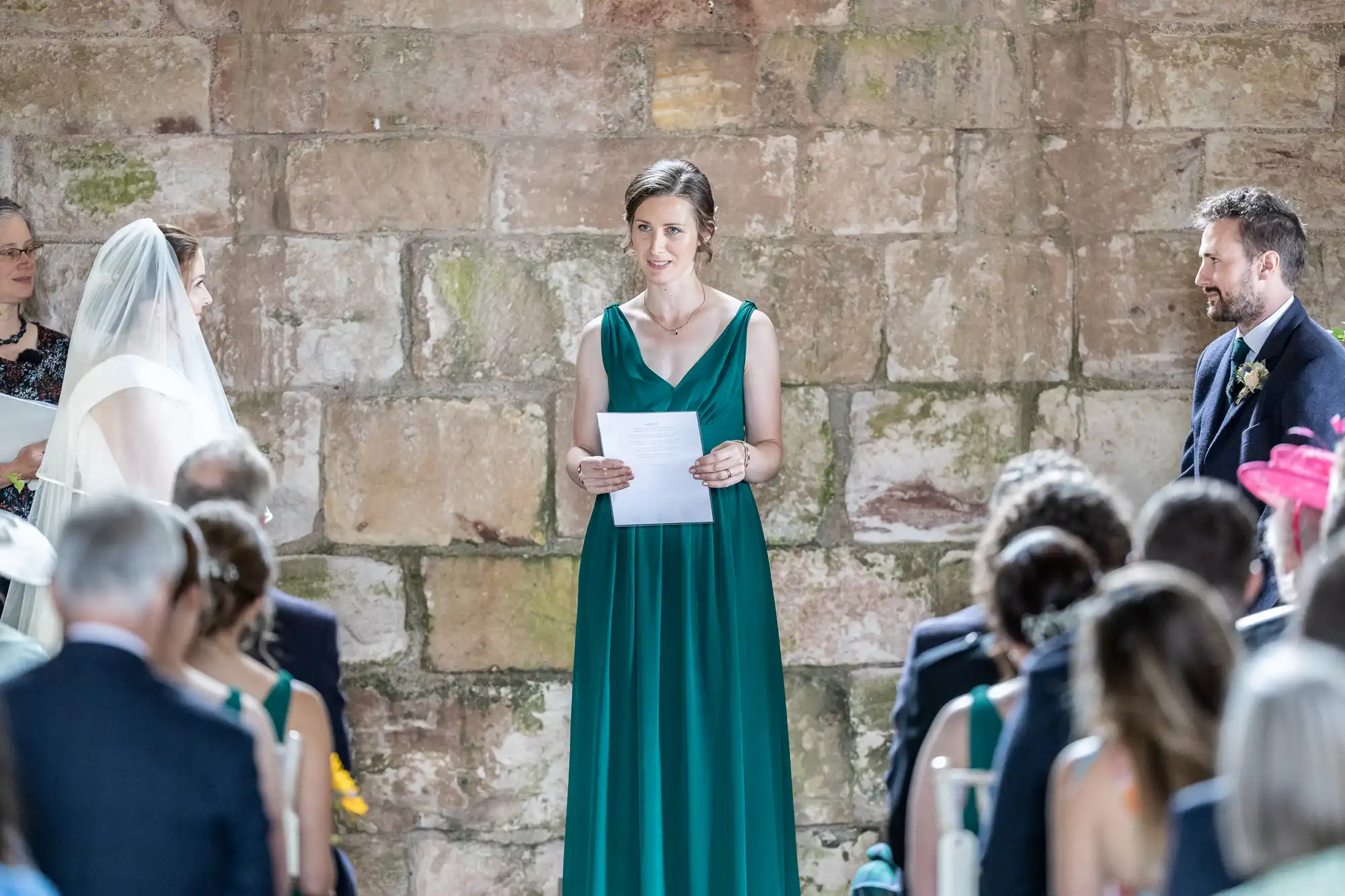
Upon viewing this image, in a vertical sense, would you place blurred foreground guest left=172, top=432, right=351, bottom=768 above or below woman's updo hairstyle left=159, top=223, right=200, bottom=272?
below

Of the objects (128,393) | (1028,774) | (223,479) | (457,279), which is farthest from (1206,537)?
(457,279)

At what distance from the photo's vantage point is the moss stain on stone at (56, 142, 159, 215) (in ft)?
14.4

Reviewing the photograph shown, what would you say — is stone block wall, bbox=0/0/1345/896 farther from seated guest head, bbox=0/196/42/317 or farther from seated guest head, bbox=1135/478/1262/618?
seated guest head, bbox=1135/478/1262/618

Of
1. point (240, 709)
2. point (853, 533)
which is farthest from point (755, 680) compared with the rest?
point (240, 709)

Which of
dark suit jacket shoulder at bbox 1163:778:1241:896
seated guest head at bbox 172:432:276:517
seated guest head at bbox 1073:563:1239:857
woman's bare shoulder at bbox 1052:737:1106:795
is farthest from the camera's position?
seated guest head at bbox 172:432:276:517

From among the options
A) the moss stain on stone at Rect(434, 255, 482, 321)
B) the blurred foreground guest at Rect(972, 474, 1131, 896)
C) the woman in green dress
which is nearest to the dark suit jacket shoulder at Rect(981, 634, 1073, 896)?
the blurred foreground guest at Rect(972, 474, 1131, 896)

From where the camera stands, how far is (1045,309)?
4426mm

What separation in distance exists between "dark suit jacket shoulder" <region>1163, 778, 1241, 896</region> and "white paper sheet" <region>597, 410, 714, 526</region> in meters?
2.06

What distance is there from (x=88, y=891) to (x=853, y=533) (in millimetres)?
2794

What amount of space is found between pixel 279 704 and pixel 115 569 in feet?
1.32

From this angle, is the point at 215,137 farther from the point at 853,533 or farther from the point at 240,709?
the point at 240,709

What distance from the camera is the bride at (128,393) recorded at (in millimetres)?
3428

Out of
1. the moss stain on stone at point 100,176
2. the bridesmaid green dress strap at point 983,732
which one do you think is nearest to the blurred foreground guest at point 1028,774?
the bridesmaid green dress strap at point 983,732

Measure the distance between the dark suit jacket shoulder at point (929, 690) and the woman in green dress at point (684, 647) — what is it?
1.12 m
